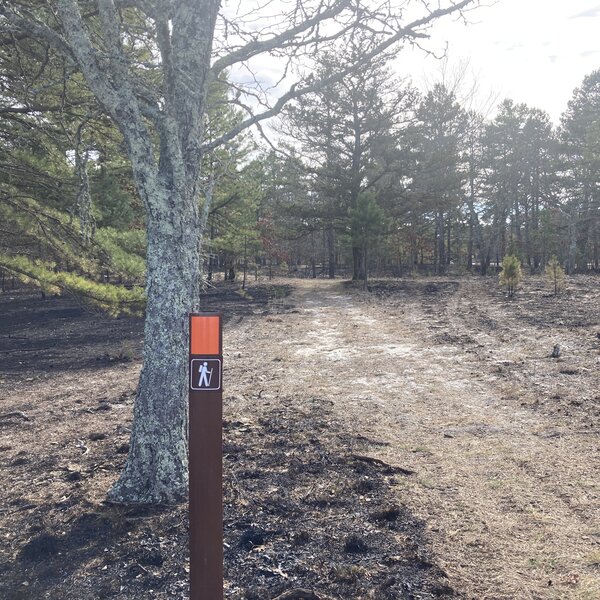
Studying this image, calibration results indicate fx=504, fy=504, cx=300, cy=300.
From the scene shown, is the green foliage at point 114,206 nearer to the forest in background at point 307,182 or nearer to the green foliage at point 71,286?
the forest in background at point 307,182

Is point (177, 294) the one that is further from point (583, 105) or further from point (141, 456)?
point (583, 105)

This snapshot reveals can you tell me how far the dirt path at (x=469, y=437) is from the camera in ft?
9.52

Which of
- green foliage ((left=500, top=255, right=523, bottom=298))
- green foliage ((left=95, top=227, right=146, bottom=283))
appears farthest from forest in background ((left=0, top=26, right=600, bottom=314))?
green foliage ((left=500, top=255, right=523, bottom=298))

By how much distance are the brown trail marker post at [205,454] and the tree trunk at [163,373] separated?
1690 millimetres

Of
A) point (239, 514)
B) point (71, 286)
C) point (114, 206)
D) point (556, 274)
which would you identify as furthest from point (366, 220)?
point (239, 514)

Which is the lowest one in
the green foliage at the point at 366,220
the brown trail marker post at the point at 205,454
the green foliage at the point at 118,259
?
the brown trail marker post at the point at 205,454

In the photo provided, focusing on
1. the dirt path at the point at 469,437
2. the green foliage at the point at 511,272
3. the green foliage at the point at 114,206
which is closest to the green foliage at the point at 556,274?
the green foliage at the point at 511,272

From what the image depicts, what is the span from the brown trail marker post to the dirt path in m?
1.43

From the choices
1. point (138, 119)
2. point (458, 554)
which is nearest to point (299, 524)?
point (458, 554)

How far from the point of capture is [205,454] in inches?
77.0

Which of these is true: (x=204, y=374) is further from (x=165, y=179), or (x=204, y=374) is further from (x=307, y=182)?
(x=307, y=182)

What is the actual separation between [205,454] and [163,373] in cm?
175

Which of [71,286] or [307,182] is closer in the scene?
[71,286]

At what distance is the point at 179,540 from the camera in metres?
3.13
